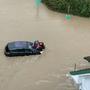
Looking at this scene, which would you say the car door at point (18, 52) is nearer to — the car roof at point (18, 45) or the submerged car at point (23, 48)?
the submerged car at point (23, 48)

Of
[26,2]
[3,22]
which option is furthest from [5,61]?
[26,2]

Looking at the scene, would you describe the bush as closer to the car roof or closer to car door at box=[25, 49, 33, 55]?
the car roof

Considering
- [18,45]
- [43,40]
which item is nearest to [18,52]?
[18,45]

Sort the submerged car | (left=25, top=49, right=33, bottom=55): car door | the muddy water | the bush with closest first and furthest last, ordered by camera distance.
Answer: the muddy water
the submerged car
(left=25, top=49, right=33, bottom=55): car door
the bush

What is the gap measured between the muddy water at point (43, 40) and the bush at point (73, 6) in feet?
2.01

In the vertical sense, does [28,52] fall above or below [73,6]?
below

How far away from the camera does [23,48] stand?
21.6 metres

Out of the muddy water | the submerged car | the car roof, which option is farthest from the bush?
the car roof

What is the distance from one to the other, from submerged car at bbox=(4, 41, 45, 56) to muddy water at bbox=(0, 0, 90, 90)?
0.30 m

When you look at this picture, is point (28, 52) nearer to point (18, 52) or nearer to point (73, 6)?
point (18, 52)

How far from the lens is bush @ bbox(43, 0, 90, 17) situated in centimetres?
2827

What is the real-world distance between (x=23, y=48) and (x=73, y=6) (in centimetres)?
863

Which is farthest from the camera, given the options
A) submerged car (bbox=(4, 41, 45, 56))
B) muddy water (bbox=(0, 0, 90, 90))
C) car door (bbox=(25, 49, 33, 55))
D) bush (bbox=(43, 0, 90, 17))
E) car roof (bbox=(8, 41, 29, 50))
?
bush (bbox=(43, 0, 90, 17))

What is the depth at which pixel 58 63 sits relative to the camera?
70.3 feet
